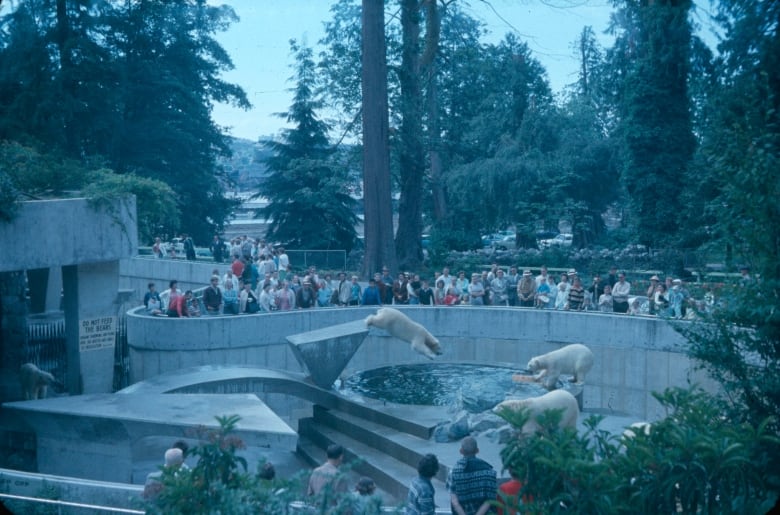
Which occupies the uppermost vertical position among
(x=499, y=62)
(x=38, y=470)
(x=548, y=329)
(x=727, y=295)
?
(x=499, y=62)

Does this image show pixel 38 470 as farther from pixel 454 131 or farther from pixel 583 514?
pixel 454 131

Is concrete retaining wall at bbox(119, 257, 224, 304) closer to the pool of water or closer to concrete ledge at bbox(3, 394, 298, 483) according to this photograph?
the pool of water

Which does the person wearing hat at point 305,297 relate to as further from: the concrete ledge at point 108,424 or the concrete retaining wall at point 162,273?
the concrete ledge at point 108,424

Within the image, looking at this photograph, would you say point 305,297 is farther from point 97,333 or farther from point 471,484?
point 471,484

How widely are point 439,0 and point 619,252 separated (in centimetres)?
1099

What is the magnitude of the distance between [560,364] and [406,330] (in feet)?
9.91

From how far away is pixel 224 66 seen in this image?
41500 mm

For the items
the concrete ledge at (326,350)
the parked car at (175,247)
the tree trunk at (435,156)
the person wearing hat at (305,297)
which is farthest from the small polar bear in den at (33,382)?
the tree trunk at (435,156)

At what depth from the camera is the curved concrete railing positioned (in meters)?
17.0

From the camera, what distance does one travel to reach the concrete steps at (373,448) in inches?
436

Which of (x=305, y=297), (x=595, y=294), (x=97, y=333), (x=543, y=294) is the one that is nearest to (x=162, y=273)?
(x=305, y=297)

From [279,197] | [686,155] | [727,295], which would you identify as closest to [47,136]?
[279,197]

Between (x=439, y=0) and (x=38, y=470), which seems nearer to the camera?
(x=38, y=470)

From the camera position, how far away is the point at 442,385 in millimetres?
14805
